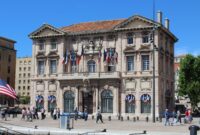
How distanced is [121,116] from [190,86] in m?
14.6

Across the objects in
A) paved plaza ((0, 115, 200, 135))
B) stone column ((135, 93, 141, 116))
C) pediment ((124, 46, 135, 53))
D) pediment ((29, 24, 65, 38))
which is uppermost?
pediment ((29, 24, 65, 38))

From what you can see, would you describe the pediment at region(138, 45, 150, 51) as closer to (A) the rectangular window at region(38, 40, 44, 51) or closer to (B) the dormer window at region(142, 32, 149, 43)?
(B) the dormer window at region(142, 32, 149, 43)

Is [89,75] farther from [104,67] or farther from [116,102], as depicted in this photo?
[116,102]

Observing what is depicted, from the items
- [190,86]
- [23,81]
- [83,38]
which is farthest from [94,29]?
[23,81]

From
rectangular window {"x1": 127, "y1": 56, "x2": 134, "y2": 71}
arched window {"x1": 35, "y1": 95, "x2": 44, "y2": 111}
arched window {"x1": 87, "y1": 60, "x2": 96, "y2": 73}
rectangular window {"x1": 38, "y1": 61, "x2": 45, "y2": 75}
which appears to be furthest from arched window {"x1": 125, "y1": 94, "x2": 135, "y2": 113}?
rectangular window {"x1": 38, "y1": 61, "x2": 45, "y2": 75}

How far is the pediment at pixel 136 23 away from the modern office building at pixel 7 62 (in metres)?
44.1

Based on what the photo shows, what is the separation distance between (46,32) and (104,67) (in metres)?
11.7

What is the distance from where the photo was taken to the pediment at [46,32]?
74.2 m

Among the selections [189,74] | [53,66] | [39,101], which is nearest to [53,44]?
[53,66]

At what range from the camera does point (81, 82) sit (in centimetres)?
7031

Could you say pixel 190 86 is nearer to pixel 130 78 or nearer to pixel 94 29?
pixel 130 78

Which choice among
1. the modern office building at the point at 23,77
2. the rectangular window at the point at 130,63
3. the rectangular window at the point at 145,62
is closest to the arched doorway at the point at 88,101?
the rectangular window at the point at 130,63

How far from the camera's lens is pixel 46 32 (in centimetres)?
7506

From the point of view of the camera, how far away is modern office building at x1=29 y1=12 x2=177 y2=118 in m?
67.2
